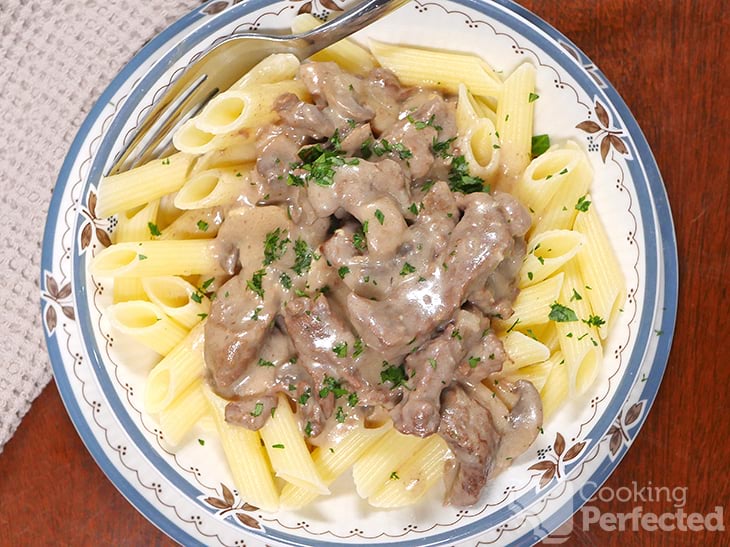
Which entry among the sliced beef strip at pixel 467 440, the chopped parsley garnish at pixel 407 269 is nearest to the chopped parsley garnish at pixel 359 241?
the chopped parsley garnish at pixel 407 269

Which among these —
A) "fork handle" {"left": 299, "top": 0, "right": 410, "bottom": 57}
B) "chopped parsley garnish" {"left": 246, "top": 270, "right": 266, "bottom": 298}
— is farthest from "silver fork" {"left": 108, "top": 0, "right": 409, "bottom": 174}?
"chopped parsley garnish" {"left": 246, "top": 270, "right": 266, "bottom": 298}

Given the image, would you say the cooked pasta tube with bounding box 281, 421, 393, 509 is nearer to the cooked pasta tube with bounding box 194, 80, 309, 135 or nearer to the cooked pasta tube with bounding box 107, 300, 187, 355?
the cooked pasta tube with bounding box 107, 300, 187, 355

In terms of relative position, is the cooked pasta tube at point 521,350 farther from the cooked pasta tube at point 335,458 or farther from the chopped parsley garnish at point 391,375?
the cooked pasta tube at point 335,458

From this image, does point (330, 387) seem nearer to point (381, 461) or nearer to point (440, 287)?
point (381, 461)

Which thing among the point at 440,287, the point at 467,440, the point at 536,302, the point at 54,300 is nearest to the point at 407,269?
the point at 440,287

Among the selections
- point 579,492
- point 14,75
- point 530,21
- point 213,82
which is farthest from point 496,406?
point 14,75

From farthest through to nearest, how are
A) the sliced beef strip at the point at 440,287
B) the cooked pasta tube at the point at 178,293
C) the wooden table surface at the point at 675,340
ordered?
the wooden table surface at the point at 675,340, the cooked pasta tube at the point at 178,293, the sliced beef strip at the point at 440,287
